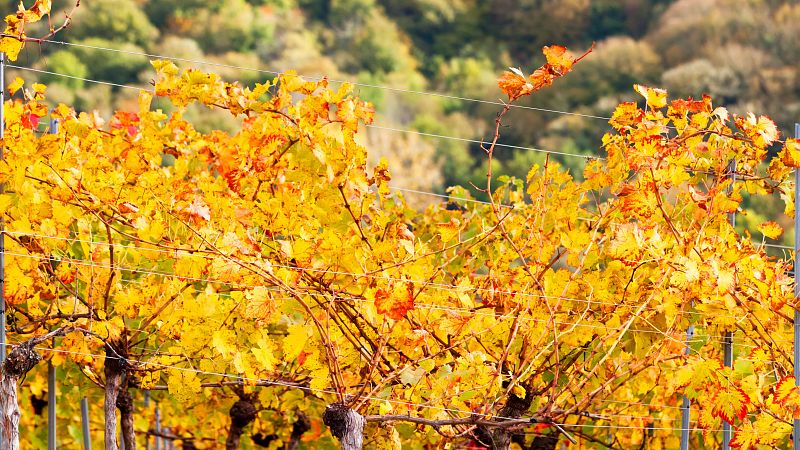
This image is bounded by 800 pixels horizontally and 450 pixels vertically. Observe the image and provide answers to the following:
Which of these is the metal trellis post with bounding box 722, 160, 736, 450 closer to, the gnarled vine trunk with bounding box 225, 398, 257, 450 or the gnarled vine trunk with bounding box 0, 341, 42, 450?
the gnarled vine trunk with bounding box 225, 398, 257, 450

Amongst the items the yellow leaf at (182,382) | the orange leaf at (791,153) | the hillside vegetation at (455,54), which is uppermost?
the hillside vegetation at (455,54)

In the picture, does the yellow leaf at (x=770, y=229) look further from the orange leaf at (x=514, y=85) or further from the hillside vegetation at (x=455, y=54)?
Answer: the hillside vegetation at (x=455, y=54)

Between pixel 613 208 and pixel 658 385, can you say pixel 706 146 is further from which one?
pixel 658 385

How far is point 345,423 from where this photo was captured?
499 centimetres

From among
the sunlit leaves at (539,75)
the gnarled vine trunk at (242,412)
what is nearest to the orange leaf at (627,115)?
the sunlit leaves at (539,75)

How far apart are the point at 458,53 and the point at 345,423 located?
160 feet

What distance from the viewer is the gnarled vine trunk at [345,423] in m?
4.99

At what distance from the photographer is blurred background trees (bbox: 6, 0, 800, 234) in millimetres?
40625

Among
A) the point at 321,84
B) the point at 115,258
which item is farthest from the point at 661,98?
the point at 115,258

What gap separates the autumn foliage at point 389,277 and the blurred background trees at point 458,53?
29738 millimetres

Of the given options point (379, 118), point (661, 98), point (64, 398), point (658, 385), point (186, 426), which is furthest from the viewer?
point (379, 118)

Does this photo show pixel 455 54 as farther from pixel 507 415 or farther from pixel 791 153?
pixel 791 153

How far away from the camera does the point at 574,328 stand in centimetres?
562

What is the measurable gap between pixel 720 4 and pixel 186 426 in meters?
39.8
